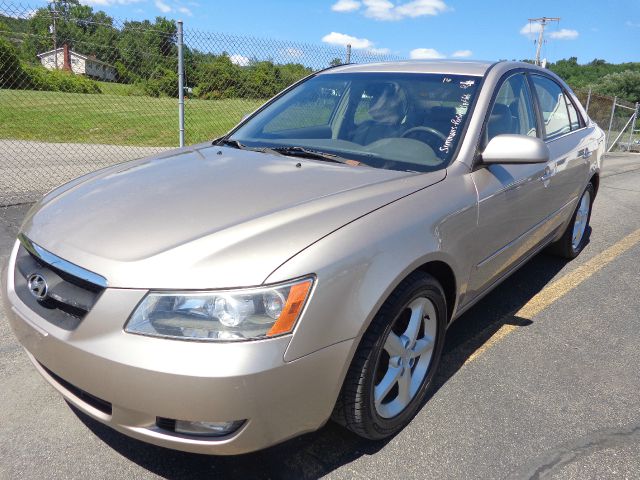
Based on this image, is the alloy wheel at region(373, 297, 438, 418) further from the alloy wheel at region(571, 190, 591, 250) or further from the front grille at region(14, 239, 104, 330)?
the alloy wheel at region(571, 190, 591, 250)

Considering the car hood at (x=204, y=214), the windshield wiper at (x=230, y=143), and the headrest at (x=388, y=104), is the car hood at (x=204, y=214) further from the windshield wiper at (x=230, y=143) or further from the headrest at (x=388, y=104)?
the headrest at (x=388, y=104)

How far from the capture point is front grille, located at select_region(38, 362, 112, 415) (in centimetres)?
184

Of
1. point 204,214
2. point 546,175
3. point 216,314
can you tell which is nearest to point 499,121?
point 546,175

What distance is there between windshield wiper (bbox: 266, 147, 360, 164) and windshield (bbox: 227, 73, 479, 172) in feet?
0.04

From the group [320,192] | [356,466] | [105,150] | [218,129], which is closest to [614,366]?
[356,466]

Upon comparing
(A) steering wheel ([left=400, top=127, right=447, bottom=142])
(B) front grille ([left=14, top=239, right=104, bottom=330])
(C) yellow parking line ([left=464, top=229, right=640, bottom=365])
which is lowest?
(C) yellow parking line ([left=464, top=229, right=640, bottom=365])

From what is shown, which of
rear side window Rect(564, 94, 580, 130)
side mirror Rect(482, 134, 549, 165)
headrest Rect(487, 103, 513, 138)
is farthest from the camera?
rear side window Rect(564, 94, 580, 130)

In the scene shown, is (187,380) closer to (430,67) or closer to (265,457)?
(265,457)

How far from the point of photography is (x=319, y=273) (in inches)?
70.1

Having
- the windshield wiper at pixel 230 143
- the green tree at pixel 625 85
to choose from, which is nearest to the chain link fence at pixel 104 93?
the windshield wiper at pixel 230 143

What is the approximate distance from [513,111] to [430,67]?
0.61m

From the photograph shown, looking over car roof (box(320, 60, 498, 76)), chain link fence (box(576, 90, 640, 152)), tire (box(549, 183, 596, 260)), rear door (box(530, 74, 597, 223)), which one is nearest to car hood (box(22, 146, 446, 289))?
car roof (box(320, 60, 498, 76))

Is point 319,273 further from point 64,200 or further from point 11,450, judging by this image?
point 11,450

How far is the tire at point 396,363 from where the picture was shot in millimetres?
2014
